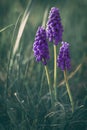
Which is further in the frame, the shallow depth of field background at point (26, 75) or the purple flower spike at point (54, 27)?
the shallow depth of field background at point (26, 75)

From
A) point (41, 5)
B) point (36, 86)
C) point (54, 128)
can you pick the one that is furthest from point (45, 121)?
point (41, 5)

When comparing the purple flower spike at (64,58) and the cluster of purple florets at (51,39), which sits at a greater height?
the cluster of purple florets at (51,39)

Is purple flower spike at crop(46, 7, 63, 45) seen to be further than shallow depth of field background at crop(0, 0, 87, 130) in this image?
No

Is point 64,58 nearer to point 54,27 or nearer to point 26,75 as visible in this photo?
point 54,27

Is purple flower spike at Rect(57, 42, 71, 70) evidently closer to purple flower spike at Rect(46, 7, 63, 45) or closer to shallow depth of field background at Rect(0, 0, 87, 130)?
purple flower spike at Rect(46, 7, 63, 45)

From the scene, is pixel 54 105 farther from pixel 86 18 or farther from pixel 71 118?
pixel 86 18

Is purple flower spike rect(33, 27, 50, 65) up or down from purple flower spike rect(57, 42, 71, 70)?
up

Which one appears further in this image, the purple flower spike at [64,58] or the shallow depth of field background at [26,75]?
the shallow depth of field background at [26,75]

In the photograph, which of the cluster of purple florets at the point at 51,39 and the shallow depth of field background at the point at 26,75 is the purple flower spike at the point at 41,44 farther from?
the shallow depth of field background at the point at 26,75

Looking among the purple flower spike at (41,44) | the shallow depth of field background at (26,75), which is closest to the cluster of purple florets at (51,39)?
the purple flower spike at (41,44)

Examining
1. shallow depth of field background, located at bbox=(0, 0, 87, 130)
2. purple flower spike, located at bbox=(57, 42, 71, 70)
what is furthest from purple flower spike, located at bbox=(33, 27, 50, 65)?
shallow depth of field background, located at bbox=(0, 0, 87, 130)

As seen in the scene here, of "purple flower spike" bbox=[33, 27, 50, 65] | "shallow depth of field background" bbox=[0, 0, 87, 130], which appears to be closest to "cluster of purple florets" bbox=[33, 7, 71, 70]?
"purple flower spike" bbox=[33, 27, 50, 65]
